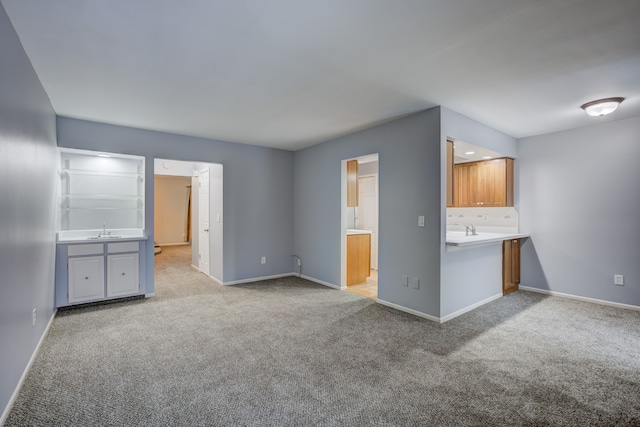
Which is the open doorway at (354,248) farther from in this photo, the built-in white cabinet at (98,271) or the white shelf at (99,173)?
the white shelf at (99,173)

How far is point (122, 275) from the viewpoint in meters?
4.13

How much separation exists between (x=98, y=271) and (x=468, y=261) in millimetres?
4801

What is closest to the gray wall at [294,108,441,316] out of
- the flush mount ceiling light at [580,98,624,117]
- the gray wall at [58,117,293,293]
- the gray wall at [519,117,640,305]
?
the gray wall at [58,117,293,293]

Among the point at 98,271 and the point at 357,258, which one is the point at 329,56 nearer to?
the point at 357,258

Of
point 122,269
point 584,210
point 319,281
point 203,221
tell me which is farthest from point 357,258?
point 122,269

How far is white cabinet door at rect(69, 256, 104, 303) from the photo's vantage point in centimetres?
380

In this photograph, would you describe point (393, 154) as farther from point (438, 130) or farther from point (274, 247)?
point (274, 247)

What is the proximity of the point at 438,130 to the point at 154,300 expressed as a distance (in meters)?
4.35

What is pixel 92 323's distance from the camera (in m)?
3.37

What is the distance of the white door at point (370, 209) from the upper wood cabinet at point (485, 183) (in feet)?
A: 5.39

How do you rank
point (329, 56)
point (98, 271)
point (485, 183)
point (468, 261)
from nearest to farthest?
point (329, 56), point (468, 261), point (98, 271), point (485, 183)

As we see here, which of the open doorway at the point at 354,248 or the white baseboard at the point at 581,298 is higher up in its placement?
the open doorway at the point at 354,248

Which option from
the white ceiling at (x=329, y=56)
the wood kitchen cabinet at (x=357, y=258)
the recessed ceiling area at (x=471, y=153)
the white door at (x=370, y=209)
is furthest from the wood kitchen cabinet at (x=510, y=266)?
the white door at (x=370, y=209)

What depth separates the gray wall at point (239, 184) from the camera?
163 inches
